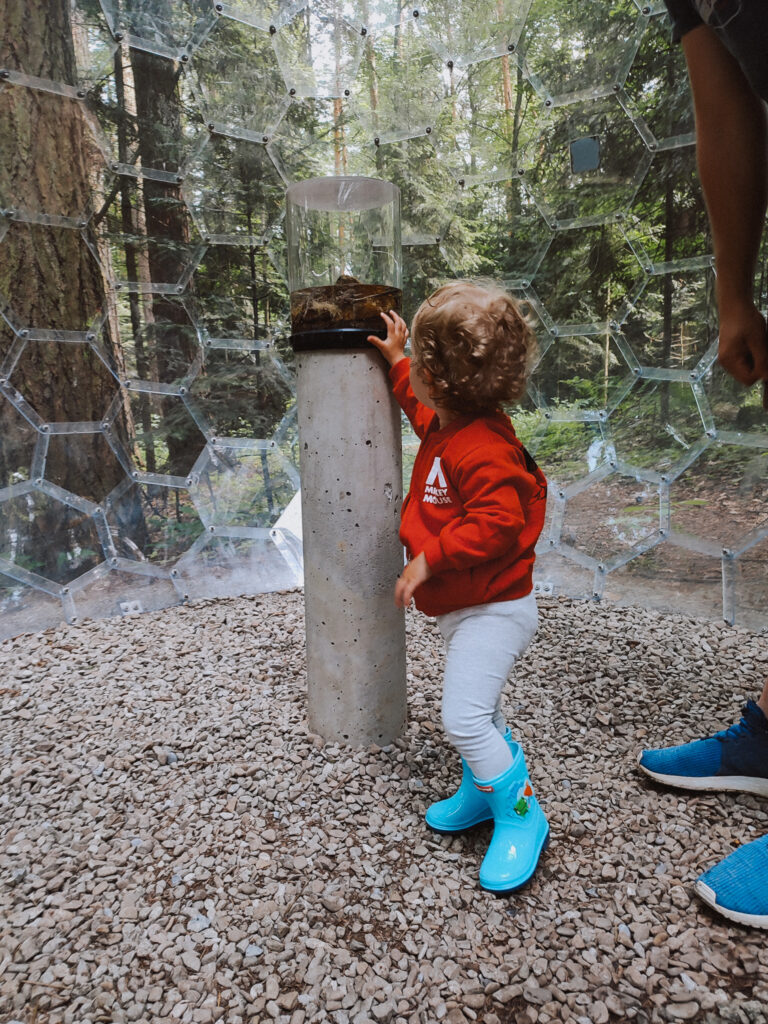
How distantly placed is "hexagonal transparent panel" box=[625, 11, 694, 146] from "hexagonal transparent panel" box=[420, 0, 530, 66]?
0.41 metres

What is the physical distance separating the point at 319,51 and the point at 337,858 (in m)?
2.38

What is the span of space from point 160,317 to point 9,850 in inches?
63.8

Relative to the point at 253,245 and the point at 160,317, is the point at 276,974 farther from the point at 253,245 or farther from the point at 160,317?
the point at 253,245

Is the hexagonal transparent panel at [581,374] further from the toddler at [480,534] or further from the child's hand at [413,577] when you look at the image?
the child's hand at [413,577]

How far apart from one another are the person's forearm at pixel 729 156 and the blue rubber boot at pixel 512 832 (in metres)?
0.85

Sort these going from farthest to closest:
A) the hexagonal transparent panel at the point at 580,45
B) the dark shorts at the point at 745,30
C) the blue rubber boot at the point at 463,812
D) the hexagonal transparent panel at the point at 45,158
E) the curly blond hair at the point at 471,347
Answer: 1. the hexagonal transparent panel at the point at 580,45
2. the hexagonal transparent panel at the point at 45,158
3. the blue rubber boot at the point at 463,812
4. the curly blond hair at the point at 471,347
5. the dark shorts at the point at 745,30

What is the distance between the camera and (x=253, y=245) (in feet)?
7.43

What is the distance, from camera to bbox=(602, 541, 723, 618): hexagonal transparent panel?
6.82 feet

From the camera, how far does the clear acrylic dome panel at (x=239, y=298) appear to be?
2.23 meters

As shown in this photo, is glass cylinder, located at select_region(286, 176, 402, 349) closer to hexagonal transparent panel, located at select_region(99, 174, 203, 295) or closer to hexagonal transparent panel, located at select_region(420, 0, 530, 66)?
hexagonal transparent panel, located at select_region(99, 174, 203, 295)

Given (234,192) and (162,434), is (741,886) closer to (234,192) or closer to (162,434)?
(162,434)

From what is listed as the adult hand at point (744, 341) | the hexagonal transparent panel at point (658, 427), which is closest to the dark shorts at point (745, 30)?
the adult hand at point (744, 341)

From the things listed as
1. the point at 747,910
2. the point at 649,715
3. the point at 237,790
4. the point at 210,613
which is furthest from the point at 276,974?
the point at 210,613

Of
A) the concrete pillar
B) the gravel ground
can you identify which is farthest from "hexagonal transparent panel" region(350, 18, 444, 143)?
the gravel ground
